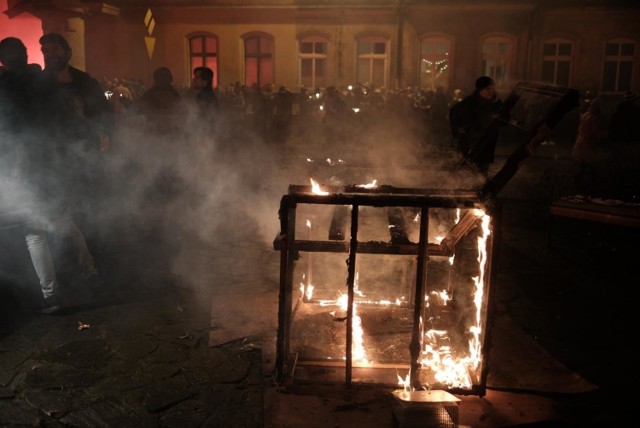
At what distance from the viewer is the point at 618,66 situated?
81.5 ft

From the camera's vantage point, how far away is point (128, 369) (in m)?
4.18

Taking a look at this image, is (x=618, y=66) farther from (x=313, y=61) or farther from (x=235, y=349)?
(x=235, y=349)

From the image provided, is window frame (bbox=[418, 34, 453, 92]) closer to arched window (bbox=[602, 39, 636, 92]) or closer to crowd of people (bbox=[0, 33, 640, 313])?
arched window (bbox=[602, 39, 636, 92])

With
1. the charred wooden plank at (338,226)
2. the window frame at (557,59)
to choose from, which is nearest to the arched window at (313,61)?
the window frame at (557,59)

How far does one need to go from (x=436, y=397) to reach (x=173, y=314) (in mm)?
2690

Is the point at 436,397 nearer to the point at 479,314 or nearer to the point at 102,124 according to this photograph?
the point at 479,314

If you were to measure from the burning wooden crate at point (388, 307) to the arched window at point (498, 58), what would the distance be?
69.0 ft

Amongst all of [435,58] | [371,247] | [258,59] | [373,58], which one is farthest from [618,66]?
[371,247]

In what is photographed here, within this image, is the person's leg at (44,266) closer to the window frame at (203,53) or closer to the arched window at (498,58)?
the window frame at (203,53)

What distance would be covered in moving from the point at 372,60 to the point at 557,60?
792cm

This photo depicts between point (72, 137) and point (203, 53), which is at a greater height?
point (203, 53)

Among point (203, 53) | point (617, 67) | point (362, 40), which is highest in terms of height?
point (362, 40)

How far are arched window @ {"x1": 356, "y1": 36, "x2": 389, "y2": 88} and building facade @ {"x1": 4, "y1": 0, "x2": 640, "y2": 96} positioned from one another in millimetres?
44

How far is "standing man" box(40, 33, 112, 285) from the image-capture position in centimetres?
539
